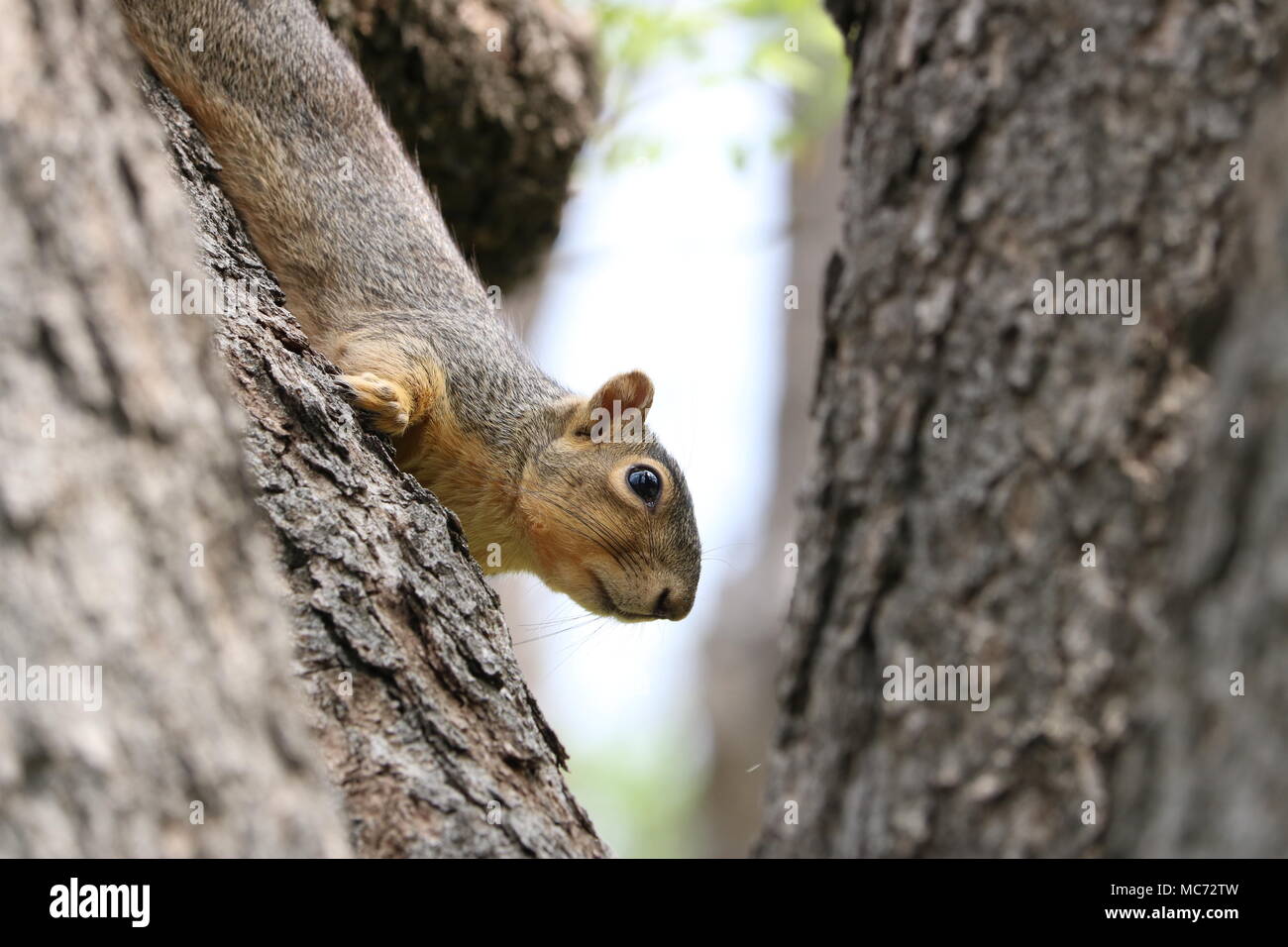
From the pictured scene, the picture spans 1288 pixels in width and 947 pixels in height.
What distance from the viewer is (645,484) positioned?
204 inches

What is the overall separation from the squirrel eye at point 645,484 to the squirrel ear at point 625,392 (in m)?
0.38

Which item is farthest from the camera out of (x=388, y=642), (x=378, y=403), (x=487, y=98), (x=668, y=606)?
(x=487, y=98)

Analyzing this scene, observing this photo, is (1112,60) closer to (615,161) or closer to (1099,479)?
(1099,479)

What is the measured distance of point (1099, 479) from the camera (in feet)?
6.31

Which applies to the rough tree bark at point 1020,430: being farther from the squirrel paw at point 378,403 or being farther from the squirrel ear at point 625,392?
the squirrel ear at point 625,392

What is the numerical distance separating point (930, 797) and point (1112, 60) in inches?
47.7

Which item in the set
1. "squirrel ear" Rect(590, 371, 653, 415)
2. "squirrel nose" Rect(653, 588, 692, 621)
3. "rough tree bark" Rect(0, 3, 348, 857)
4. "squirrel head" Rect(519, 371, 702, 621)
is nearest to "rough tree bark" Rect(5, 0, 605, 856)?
"rough tree bark" Rect(0, 3, 348, 857)

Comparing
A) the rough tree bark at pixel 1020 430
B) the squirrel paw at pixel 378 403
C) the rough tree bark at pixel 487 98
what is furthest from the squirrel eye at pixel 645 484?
the rough tree bark at pixel 1020 430

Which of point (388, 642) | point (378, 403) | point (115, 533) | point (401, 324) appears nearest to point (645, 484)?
point (401, 324)

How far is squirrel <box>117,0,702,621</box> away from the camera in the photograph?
478 cm

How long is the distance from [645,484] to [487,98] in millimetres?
2190

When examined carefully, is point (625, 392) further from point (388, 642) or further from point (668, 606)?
point (388, 642)

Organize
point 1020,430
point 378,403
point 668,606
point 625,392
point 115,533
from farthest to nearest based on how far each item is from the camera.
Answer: point 625,392 → point 668,606 → point 378,403 → point 1020,430 → point 115,533
